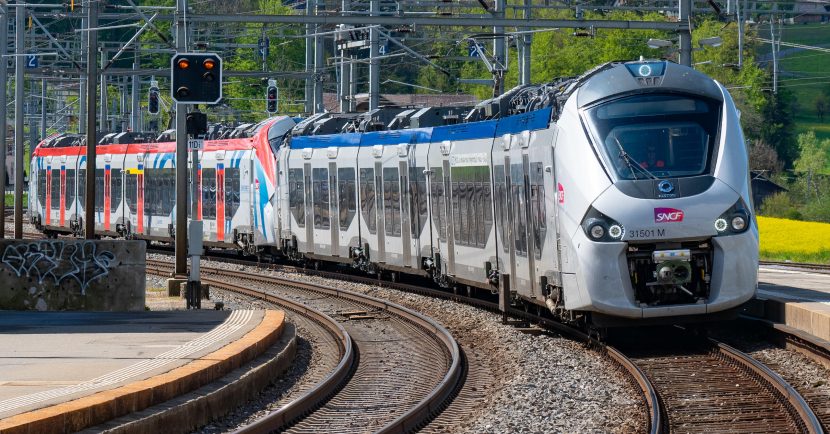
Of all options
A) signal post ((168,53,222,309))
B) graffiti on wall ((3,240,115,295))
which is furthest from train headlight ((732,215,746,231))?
graffiti on wall ((3,240,115,295))

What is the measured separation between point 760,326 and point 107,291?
990 cm

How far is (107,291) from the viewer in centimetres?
2236

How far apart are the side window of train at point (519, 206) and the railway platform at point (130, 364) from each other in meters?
3.27

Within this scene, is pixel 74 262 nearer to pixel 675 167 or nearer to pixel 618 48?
pixel 675 167

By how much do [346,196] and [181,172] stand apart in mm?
5665

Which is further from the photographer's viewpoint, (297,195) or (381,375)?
(297,195)

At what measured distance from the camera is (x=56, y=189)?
51.2m

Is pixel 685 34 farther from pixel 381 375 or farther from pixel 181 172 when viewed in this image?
pixel 381 375

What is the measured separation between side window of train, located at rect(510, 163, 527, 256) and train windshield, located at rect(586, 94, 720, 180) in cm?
263

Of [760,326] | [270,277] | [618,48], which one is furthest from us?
[618,48]

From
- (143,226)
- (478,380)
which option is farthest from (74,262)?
(143,226)

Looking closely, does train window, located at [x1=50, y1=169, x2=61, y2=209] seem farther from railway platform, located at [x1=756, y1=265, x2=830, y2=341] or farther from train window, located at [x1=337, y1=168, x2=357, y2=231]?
railway platform, located at [x1=756, y1=265, x2=830, y2=341]

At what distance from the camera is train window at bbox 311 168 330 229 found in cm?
3155

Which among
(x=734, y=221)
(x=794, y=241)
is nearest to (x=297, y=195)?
(x=734, y=221)
